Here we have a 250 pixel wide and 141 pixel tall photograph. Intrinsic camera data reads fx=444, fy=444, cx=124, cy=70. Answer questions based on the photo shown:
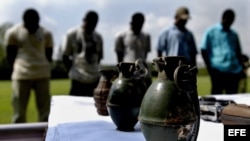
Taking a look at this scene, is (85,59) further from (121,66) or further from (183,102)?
(183,102)

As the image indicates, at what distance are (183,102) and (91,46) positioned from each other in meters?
2.87

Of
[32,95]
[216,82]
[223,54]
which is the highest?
[223,54]

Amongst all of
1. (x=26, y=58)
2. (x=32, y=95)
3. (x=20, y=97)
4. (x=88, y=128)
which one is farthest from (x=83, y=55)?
(x=32, y=95)

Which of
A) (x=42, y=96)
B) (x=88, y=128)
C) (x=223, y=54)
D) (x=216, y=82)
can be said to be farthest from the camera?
(x=216, y=82)

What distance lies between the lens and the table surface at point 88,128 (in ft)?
4.70

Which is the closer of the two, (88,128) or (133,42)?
(88,128)

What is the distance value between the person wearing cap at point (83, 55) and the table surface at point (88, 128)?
1.76 metres

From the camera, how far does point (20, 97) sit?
3.94m

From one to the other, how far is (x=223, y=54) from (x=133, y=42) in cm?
86

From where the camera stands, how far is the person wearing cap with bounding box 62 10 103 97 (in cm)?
389

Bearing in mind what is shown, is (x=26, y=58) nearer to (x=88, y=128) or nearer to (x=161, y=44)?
(x=161, y=44)

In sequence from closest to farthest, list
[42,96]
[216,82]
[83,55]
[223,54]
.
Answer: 1. [83,55]
2. [42,96]
3. [223,54]
4. [216,82]

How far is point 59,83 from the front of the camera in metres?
18.1

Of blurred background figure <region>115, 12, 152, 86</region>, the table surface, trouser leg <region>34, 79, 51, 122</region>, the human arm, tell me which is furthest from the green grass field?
the table surface
